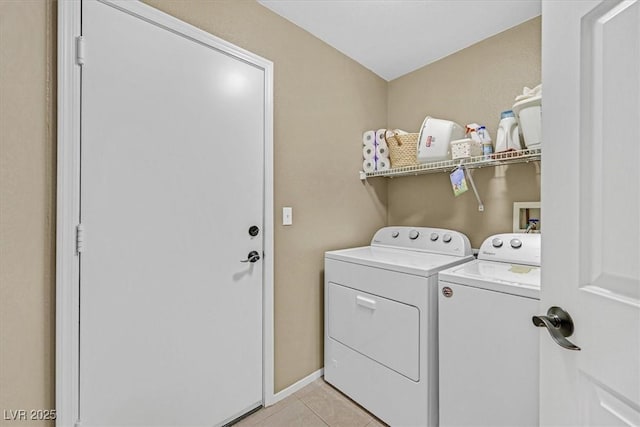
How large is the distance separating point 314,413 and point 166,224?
1.38m

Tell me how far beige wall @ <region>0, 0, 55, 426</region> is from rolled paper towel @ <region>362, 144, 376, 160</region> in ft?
6.20

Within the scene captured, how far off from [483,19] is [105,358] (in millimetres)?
2727

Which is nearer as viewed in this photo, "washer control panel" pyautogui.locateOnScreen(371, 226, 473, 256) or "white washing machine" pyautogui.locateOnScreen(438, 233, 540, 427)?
"white washing machine" pyautogui.locateOnScreen(438, 233, 540, 427)

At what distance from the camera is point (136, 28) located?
1.25 meters

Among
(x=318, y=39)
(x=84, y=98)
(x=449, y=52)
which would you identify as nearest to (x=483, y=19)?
(x=449, y=52)

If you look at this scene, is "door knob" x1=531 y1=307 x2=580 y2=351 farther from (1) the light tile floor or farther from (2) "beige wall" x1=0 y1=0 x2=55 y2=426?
(2) "beige wall" x1=0 y1=0 x2=55 y2=426

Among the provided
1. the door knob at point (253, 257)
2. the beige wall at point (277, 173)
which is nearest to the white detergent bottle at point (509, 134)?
the beige wall at point (277, 173)

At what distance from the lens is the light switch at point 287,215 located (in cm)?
184

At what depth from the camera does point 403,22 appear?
1857mm

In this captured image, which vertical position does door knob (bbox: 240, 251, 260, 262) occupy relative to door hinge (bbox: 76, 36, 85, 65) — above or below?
below

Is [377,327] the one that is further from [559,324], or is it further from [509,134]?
[509,134]

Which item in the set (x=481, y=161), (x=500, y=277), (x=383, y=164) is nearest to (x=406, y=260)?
(x=500, y=277)

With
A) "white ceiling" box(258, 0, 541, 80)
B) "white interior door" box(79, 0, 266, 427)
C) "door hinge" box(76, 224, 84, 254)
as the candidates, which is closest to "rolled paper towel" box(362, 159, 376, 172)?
"white ceiling" box(258, 0, 541, 80)

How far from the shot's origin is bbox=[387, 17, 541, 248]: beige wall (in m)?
1.83
